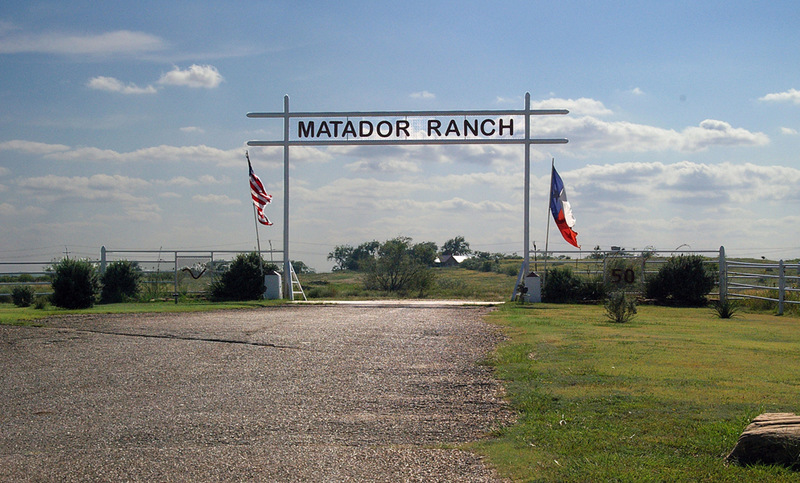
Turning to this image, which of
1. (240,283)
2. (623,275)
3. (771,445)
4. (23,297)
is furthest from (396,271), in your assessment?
(771,445)

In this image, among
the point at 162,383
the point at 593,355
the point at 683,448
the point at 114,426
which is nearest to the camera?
the point at 683,448

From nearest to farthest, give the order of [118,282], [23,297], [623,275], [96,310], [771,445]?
[771,445]
[96,310]
[23,297]
[623,275]
[118,282]

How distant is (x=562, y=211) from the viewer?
25.8 metres

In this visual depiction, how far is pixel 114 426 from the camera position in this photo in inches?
273

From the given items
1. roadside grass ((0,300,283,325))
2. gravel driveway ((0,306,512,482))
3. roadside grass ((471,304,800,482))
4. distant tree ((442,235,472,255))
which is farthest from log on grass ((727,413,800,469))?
distant tree ((442,235,472,255))

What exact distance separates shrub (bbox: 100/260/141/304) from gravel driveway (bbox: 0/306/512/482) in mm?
12241

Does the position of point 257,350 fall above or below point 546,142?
A: below

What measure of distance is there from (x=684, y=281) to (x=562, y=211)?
15.3ft

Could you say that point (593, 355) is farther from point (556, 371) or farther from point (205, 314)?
point (205, 314)

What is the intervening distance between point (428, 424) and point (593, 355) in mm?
4767

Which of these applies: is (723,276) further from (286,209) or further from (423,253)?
(423,253)

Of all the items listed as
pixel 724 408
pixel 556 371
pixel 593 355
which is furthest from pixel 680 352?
pixel 724 408

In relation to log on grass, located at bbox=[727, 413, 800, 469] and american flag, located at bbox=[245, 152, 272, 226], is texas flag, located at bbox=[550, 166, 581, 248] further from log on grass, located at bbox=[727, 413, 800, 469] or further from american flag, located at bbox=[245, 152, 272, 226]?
log on grass, located at bbox=[727, 413, 800, 469]

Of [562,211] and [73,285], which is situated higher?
[562,211]
